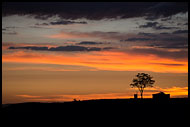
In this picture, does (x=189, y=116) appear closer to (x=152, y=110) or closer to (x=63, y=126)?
(x=152, y=110)

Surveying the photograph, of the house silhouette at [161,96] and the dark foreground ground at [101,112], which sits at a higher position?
the house silhouette at [161,96]

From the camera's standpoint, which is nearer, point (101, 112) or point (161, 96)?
point (101, 112)

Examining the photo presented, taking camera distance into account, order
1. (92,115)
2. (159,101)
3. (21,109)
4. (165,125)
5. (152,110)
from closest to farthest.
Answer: (165,125), (92,115), (152,110), (21,109), (159,101)

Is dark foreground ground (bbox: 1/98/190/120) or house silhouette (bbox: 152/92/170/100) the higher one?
house silhouette (bbox: 152/92/170/100)

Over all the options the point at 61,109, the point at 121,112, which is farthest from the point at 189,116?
the point at 61,109

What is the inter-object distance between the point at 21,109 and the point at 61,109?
8.20 m

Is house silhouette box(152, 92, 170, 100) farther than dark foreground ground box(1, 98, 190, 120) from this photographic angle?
Yes

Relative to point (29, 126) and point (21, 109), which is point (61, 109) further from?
point (29, 126)

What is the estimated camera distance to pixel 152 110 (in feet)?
159

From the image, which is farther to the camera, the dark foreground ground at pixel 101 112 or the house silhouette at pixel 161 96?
the house silhouette at pixel 161 96

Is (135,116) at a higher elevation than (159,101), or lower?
lower

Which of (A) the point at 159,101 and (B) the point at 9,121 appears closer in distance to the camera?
(B) the point at 9,121

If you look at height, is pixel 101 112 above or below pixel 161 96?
below

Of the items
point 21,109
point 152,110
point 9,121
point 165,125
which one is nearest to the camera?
point 165,125
